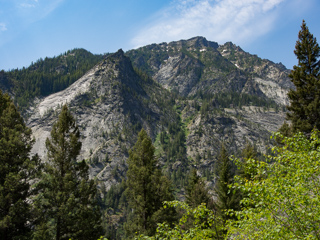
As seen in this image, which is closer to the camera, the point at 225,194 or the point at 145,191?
the point at 145,191

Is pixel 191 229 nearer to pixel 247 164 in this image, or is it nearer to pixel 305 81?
pixel 247 164

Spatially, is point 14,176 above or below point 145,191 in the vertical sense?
above

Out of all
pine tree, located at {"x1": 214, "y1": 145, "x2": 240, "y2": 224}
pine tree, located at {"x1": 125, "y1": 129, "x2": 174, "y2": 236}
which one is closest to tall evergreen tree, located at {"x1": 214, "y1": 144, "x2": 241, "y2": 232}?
pine tree, located at {"x1": 214, "y1": 145, "x2": 240, "y2": 224}

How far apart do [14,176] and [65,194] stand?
4.37 meters

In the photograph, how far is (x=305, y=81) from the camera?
2694 cm

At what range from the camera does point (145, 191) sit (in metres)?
23.5

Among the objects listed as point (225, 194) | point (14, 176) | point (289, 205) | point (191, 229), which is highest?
point (14, 176)

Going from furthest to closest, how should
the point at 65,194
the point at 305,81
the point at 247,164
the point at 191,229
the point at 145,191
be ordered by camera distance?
the point at 305,81 → the point at 145,191 → the point at 65,194 → the point at 247,164 → the point at 191,229

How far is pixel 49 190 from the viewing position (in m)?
19.6

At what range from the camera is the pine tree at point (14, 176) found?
1703 cm

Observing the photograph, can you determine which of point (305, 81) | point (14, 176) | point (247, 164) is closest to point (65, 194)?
point (14, 176)

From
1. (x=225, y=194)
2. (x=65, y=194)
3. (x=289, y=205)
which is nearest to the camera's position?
(x=289, y=205)

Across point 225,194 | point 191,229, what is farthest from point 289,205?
point 225,194

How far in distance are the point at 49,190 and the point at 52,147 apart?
3947 mm
